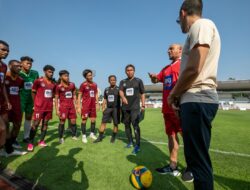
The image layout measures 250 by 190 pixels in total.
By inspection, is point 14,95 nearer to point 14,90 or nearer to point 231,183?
point 14,90

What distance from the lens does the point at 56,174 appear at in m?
3.42

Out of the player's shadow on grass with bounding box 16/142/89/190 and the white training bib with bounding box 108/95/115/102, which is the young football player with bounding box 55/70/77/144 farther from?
the player's shadow on grass with bounding box 16/142/89/190

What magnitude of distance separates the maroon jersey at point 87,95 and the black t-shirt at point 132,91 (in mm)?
1722

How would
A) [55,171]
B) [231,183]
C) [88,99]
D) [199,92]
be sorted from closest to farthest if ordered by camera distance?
[199,92] → [231,183] → [55,171] → [88,99]

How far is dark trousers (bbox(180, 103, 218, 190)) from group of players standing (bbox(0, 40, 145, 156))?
3.30m

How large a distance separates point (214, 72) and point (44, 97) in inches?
205

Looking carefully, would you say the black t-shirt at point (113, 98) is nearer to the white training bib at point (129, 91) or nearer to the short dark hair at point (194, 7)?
the white training bib at point (129, 91)

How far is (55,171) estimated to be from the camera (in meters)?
3.56

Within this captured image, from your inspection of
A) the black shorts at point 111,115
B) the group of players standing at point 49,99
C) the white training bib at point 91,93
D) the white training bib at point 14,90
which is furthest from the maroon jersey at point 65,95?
the white training bib at point 14,90

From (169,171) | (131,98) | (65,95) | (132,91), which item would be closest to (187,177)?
(169,171)

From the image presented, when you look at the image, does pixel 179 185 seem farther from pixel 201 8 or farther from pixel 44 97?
pixel 44 97

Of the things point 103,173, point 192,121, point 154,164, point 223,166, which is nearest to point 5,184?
point 103,173

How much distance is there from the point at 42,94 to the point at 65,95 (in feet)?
3.16

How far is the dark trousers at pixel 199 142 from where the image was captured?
66.4 inches
